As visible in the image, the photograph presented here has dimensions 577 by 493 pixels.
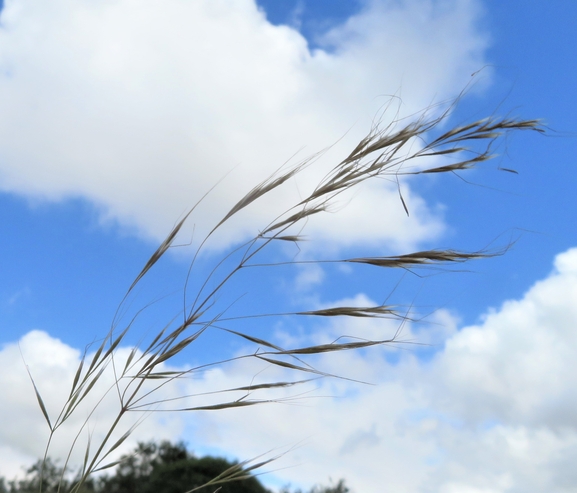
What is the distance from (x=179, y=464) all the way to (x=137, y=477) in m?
0.66

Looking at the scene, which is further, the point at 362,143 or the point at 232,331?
the point at 362,143

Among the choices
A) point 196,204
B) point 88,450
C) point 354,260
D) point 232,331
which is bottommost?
point 88,450

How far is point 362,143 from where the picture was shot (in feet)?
4.12

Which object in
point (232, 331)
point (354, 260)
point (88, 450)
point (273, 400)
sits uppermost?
point (354, 260)

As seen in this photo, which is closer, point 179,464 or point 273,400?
point 273,400

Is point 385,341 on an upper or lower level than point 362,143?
lower

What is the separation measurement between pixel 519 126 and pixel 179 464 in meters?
6.53

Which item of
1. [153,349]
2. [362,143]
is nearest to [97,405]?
[153,349]

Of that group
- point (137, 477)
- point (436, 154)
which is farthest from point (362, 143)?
point (137, 477)

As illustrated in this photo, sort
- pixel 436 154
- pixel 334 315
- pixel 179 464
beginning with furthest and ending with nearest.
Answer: pixel 179 464, pixel 436 154, pixel 334 315

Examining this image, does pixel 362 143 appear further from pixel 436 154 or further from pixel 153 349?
pixel 153 349

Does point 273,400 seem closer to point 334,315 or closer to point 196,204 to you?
point 334,315

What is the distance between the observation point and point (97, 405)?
3.97 feet

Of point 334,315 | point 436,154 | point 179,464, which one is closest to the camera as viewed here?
point 334,315
